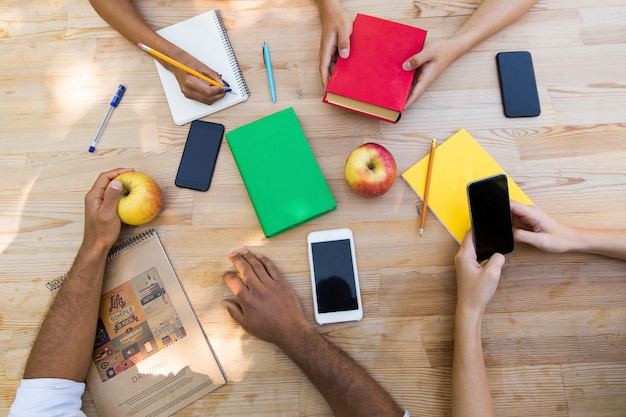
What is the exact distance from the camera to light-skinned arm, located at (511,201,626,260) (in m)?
0.87

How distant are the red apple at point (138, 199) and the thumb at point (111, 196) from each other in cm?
1

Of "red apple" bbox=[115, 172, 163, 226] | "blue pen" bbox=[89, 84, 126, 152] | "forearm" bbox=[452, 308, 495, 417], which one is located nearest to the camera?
"forearm" bbox=[452, 308, 495, 417]

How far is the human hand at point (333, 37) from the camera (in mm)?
946

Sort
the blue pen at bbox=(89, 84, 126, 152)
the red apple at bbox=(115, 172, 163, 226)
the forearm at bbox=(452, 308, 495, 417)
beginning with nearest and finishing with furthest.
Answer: the forearm at bbox=(452, 308, 495, 417) → the red apple at bbox=(115, 172, 163, 226) → the blue pen at bbox=(89, 84, 126, 152)

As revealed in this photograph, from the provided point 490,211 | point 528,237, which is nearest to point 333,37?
point 490,211

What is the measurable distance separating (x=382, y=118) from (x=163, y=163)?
0.57 meters

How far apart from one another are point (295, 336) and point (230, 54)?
29.3 inches

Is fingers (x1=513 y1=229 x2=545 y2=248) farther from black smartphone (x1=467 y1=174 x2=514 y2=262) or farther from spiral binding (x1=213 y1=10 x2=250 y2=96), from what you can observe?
spiral binding (x1=213 y1=10 x2=250 y2=96)

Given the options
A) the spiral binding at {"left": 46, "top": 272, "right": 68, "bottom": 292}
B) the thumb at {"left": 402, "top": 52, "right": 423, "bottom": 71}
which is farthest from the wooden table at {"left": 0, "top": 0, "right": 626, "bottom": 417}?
the thumb at {"left": 402, "top": 52, "right": 423, "bottom": 71}

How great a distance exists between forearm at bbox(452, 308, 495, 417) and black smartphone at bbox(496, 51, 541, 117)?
538mm

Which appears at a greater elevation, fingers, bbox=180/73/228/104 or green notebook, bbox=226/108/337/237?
fingers, bbox=180/73/228/104

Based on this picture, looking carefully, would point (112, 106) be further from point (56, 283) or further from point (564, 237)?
point (564, 237)

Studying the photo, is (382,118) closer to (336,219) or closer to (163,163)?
(336,219)

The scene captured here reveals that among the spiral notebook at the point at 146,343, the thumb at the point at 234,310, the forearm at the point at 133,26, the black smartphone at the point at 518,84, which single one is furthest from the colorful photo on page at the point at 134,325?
the black smartphone at the point at 518,84
